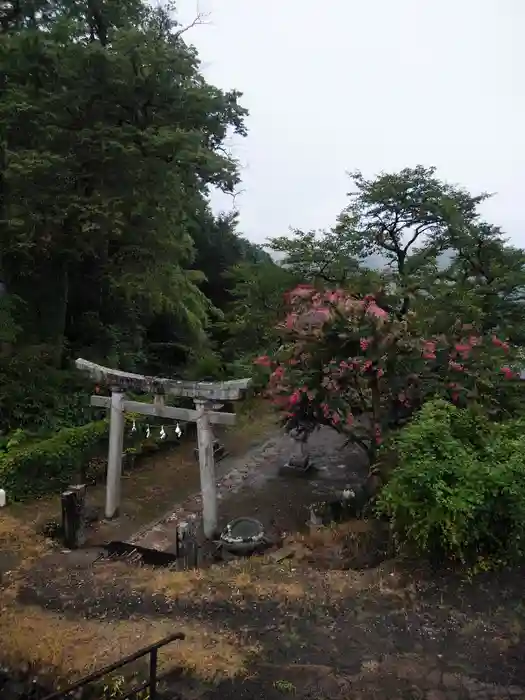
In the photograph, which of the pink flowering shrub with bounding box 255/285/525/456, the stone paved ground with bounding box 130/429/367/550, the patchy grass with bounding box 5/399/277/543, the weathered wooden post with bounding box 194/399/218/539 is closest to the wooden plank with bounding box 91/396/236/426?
the weathered wooden post with bounding box 194/399/218/539

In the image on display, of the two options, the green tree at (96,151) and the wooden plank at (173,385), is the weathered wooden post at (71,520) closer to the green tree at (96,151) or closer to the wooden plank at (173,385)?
the wooden plank at (173,385)

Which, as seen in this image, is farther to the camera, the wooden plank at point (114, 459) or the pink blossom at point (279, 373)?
the wooden plank at point (114, 459)

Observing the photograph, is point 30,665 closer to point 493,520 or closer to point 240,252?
point 493,520

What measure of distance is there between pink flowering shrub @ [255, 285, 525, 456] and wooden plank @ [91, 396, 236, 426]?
3.43ft

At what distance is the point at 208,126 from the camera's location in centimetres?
1534

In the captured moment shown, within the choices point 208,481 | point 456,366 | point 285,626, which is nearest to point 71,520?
point 208,481

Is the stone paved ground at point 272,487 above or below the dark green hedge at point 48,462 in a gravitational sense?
below

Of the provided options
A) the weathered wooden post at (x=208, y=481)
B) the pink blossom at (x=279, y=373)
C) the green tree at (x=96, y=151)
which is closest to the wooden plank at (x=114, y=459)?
the weathered wooden post at (x=208, y=481)

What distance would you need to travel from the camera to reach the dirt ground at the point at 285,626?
18.8ft

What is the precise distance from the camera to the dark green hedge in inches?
479

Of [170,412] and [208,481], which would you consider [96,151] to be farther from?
[208,481]

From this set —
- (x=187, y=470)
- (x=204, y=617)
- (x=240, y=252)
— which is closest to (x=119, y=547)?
(x=204, y=617)

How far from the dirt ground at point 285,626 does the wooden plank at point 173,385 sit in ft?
10.0

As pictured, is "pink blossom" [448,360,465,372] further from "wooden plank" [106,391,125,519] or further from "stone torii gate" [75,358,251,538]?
"wooden plank" [106,391,125,519]
